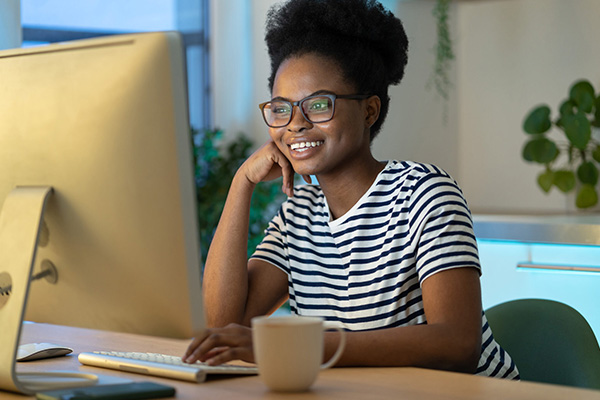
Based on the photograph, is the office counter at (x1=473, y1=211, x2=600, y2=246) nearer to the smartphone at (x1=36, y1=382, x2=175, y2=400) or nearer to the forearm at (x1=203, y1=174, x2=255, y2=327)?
the forearm at (x1=203, y1=174, x2=255, y2=327)

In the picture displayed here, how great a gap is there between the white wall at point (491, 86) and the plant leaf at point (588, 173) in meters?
0.34

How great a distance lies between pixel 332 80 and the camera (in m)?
1.52

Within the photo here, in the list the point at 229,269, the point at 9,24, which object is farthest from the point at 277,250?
the point at 9,24

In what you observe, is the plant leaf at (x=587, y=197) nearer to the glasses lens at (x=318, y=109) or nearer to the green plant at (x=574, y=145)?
the green plant at (x=574, y=145)

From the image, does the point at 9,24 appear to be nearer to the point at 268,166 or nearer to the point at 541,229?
the point at 268,166

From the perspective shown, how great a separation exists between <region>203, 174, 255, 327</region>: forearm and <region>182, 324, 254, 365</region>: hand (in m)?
0.42

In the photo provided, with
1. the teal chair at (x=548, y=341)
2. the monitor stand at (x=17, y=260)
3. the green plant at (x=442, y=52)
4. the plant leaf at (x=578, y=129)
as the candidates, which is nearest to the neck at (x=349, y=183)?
the teal chair at (x=548, y=341)

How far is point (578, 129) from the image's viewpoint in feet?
8.85

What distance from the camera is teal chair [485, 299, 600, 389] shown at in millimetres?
1440

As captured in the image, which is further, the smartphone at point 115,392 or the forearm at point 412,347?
the forearm at point 412,347

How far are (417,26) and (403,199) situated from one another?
2002 millimetres

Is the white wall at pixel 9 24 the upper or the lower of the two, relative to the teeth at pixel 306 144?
upper

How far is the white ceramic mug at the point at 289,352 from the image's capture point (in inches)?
37.6

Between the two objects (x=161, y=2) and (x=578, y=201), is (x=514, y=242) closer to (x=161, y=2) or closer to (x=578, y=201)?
(x=578, y=201)
